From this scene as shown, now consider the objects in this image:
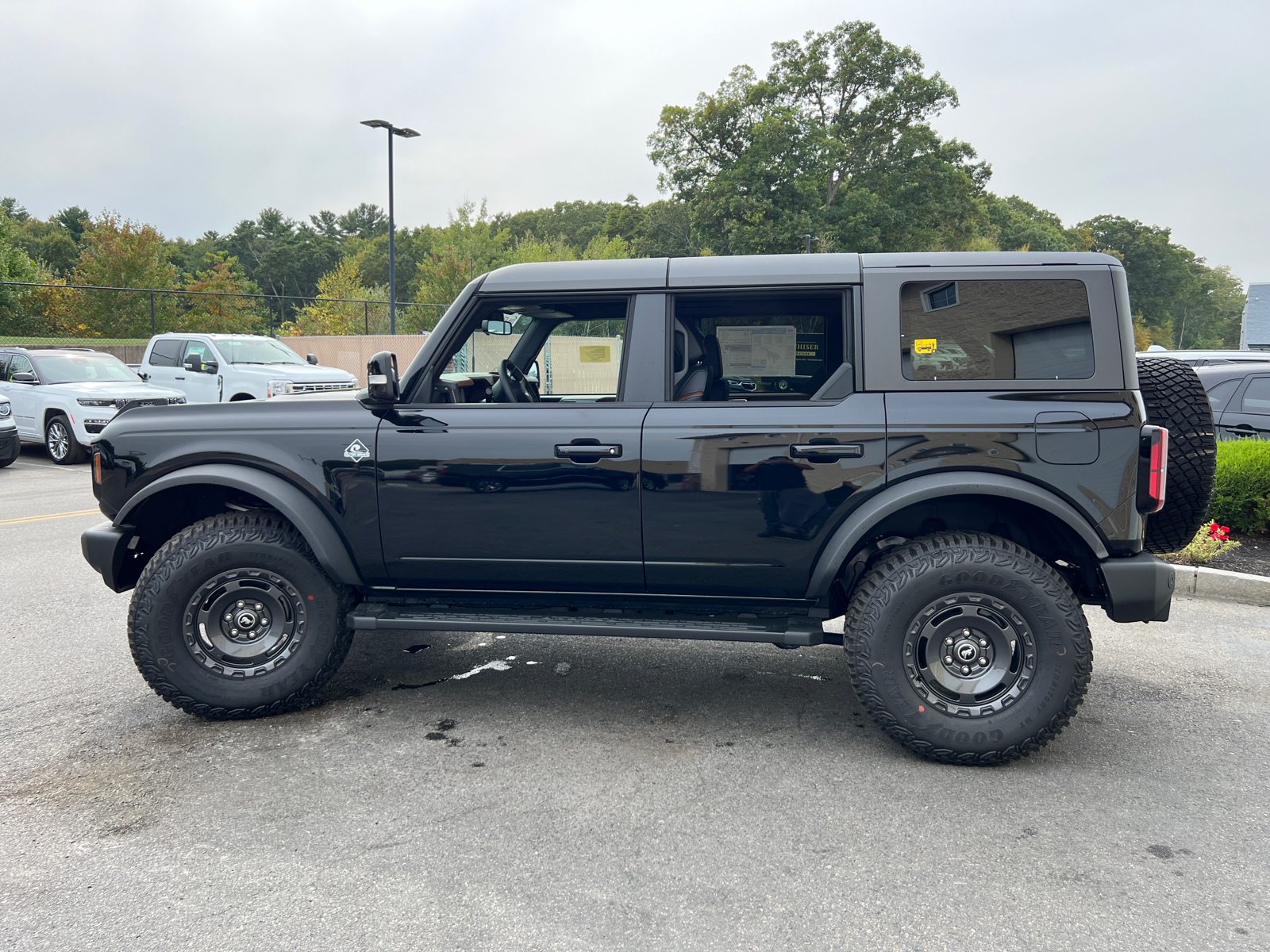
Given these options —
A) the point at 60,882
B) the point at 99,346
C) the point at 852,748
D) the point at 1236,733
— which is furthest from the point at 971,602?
the point at 99,346

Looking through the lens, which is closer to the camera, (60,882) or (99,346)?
(60,882)

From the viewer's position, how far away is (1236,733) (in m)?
3.85

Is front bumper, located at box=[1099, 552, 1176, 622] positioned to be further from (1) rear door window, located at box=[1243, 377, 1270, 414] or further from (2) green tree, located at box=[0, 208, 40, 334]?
(2) green tree, located at box=[0, 208, 40, 334]

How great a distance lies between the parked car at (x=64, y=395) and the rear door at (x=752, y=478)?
12003mm

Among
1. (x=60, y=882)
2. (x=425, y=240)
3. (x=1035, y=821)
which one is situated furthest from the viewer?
(x=425, y=240)

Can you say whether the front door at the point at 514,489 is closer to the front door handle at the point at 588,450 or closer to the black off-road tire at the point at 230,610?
the front door handle at the point at 588,450

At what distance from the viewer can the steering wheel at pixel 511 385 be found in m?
4.23

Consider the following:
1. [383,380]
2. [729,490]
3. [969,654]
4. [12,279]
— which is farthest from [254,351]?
[12,279]

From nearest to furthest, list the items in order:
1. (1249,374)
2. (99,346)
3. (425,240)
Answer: (1249,374) < (99,346) < (425,240)

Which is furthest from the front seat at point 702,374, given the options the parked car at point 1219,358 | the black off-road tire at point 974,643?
the parked car at point 1219,358

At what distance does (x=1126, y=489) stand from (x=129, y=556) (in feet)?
14.1

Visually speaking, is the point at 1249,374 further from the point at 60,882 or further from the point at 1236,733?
the point at 60,882

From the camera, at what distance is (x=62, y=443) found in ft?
45.7

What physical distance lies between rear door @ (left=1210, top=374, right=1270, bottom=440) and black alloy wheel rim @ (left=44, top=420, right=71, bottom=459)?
1563cm
